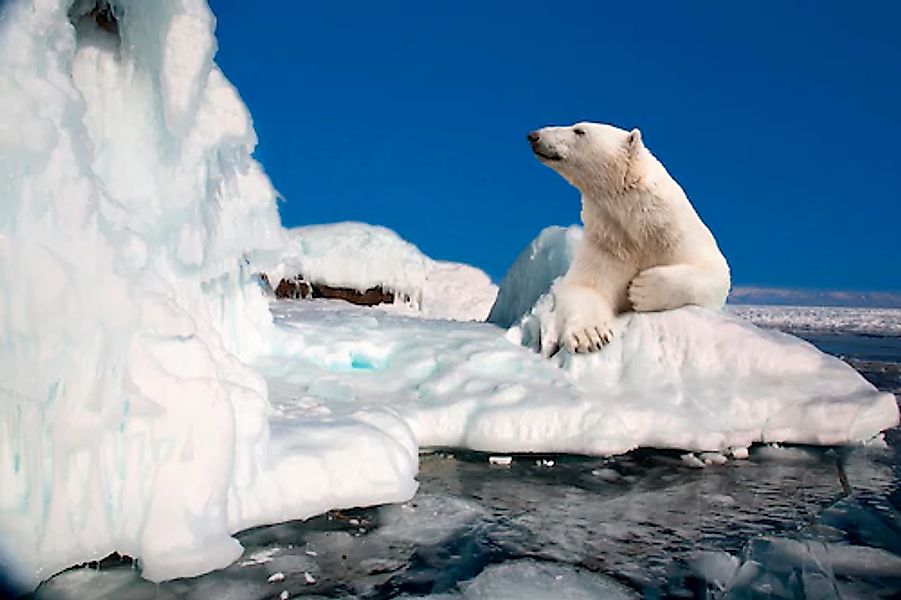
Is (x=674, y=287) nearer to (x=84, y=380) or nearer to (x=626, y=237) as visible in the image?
(x=626, y=237)

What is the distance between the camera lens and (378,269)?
42.5 ft

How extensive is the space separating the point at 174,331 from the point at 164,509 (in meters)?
0.50

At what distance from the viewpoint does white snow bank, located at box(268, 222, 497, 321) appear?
12.5 meters

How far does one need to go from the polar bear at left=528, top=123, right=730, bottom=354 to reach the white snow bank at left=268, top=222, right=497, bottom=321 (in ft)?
24.4

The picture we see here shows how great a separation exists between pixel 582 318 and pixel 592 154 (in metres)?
1.23

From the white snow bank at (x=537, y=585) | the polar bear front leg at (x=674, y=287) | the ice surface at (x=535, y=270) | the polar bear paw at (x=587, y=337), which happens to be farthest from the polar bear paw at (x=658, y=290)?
the white snow bank at (x=537, y=585)

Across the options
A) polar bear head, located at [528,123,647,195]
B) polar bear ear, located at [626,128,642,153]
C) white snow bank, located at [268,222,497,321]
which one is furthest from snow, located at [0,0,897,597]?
white snow bank, located at [268,222,497,321]

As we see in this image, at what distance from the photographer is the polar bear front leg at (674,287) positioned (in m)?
3.97

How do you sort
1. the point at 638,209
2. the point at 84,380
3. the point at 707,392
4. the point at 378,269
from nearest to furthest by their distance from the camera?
1. the point at 84,380
2. the point at 707,392
3. the point at 638,209
4. the point at 378,269

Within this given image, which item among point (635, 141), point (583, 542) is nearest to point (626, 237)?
point (635, 141)

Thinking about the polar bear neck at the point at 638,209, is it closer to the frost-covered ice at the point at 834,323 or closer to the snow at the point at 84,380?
the snow at the point at 84,380

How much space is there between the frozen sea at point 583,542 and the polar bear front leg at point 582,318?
107 cm

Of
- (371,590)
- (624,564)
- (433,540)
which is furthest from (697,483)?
(371,590)

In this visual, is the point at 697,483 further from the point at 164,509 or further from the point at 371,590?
the point at 164,509
